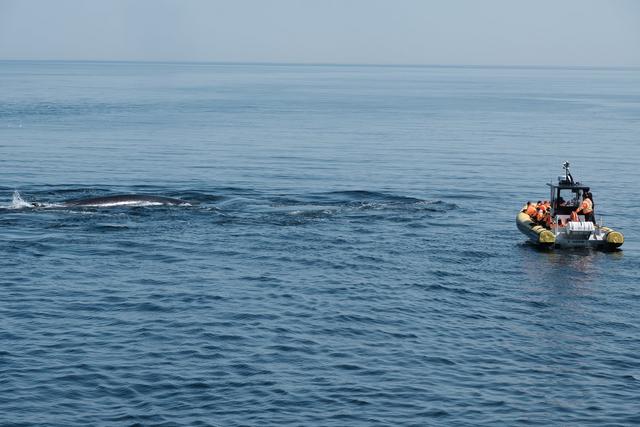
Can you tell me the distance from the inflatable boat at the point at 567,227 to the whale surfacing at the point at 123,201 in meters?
16.7

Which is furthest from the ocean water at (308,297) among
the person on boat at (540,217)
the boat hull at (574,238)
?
the person on boat at (540,217)

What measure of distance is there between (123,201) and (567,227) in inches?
803

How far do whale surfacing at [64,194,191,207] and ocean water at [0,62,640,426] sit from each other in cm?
79

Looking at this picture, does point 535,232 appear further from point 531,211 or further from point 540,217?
point 531,211

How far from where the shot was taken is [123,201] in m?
46.9

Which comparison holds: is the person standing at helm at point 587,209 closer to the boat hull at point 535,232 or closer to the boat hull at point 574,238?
the boat hull at point 574,238

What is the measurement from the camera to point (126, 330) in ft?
92.3

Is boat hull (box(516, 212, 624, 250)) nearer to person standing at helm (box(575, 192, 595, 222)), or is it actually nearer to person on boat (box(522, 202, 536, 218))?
person standing at helm (box(575, 192, 595, 222))

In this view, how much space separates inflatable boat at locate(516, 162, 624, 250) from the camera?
4041 cm

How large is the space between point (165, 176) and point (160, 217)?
16816 mm

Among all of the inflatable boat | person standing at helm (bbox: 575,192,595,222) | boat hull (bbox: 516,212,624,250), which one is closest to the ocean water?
boat hull (bbox: 516,212,624,250)

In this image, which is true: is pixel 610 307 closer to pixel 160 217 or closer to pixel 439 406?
pixel 439 406

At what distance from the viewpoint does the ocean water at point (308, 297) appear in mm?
23156

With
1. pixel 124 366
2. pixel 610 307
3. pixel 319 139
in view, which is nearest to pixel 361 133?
pixel 319 139
